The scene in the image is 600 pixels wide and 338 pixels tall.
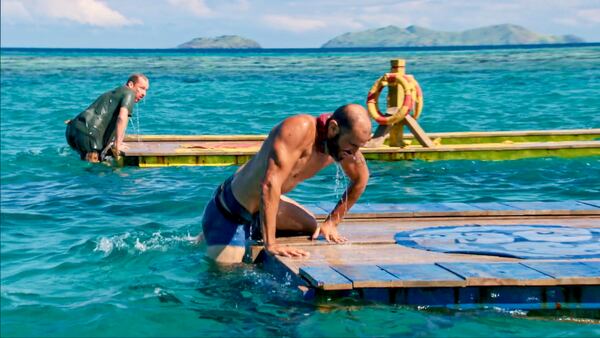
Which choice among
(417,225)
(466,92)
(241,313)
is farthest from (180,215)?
(466,92)

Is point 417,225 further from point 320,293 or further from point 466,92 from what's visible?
point 466,92

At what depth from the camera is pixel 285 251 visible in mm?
7504

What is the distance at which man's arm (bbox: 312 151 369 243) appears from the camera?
773cm

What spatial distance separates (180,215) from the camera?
11.5 m

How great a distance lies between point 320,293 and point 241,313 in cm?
69

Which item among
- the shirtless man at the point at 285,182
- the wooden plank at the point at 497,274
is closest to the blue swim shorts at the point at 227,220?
the shirtless man at the point at 285,182

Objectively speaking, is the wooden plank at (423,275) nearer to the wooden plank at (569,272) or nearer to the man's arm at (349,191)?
the wooden plank at (569,272)

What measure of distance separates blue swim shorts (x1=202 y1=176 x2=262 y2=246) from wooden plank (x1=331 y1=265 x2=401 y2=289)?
3.73 feet

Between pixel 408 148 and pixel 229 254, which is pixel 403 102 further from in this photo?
pixel 229 254

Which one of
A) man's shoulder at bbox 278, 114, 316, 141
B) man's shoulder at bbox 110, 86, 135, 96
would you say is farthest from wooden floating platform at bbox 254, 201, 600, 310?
man's shoulder at bbox 110, 86, 135, 96

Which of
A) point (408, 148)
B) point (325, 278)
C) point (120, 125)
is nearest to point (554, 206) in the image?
point (325, 278)

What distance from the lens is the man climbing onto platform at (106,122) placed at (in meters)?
14.6

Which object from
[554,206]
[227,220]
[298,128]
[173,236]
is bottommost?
[173,236]

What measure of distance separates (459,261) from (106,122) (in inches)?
343
